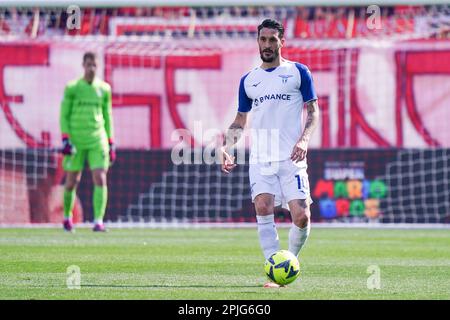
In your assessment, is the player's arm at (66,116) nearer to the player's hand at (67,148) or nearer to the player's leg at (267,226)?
the player's hand at (67,148)

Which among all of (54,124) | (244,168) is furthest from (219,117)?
(54,124)

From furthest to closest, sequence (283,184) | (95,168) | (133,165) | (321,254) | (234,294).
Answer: (133,165) < (95,168) < (321,254) < (283,184) < (234,294)

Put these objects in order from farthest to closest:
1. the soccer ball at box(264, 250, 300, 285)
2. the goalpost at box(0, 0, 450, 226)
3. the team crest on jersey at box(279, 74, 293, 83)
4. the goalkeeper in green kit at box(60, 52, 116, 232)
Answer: the goalpost at box(0, 0, 450, 226) < the goalkeeper in green kit at box(60, 52, 116, 232) < the team crest on jersey at box(279, 74, 293, 83) < the soccer ball at box(264, 250, 300, 285)

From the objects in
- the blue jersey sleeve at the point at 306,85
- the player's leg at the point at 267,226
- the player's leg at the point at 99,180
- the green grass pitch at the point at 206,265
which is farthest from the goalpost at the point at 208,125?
the player's leg at the point at 267,226

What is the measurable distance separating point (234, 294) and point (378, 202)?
10.9 metres

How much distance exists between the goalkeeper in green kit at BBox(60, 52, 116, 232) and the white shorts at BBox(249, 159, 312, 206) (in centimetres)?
716

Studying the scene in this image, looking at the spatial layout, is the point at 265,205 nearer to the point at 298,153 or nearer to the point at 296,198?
the point at 296,198

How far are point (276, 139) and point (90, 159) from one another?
7.41 metres

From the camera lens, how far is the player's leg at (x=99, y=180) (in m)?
16.3

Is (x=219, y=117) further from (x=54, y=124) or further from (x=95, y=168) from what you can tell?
(x=95, y=168)

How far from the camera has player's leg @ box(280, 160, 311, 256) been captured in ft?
30.8

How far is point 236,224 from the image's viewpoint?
19141 millimetres

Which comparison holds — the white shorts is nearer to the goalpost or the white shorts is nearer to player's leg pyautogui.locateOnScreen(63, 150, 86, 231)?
player's leg pyautogui.locateOnScreen(63, 150, 86, 231)

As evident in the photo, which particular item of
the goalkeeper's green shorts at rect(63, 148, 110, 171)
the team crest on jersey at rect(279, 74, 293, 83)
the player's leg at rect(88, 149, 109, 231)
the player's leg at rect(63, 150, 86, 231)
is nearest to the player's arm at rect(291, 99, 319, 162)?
the team crest on jersey at rect(279, 74, 293, 83)
